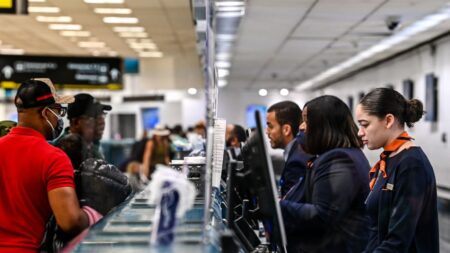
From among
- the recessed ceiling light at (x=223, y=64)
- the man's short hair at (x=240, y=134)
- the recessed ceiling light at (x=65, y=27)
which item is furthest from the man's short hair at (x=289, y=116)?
the recessed ceiling light at (x=223, y=64)

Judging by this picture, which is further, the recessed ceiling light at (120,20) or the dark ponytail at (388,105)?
the recessed ceiling light at (120,20)

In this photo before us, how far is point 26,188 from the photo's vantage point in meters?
2.28

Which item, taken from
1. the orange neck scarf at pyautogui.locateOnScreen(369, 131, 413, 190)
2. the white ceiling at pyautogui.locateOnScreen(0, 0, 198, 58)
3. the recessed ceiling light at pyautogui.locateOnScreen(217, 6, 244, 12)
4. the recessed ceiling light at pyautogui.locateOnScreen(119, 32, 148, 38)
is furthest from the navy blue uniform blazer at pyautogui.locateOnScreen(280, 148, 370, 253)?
the recessed ceiling light at pyautogui.locateOnScreen(119, 32, 148, 38)

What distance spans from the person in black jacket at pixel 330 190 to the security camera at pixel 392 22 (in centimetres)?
662

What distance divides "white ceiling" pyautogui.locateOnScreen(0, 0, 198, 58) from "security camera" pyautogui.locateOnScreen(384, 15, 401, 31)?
2928 mm

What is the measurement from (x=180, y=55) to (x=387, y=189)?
12259 mm

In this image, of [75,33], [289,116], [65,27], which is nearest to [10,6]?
[289,116]

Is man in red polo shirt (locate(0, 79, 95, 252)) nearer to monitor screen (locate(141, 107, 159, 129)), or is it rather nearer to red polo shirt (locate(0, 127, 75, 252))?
red polo shirt (locate(0, 127, 75, 252))

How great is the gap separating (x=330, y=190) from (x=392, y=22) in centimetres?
715

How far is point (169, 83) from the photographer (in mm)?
15758

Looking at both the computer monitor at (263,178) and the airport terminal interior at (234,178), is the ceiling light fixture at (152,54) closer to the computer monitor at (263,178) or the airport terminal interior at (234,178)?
the airport terminal interior at (234,178)

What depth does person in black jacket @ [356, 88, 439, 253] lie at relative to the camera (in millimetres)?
2211

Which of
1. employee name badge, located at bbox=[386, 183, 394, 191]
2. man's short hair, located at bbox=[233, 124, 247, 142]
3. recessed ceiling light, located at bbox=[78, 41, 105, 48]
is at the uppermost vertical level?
recessed ceiling light, located at bbox=[78, 41, 105, 48]

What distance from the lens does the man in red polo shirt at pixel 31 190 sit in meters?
2.21
